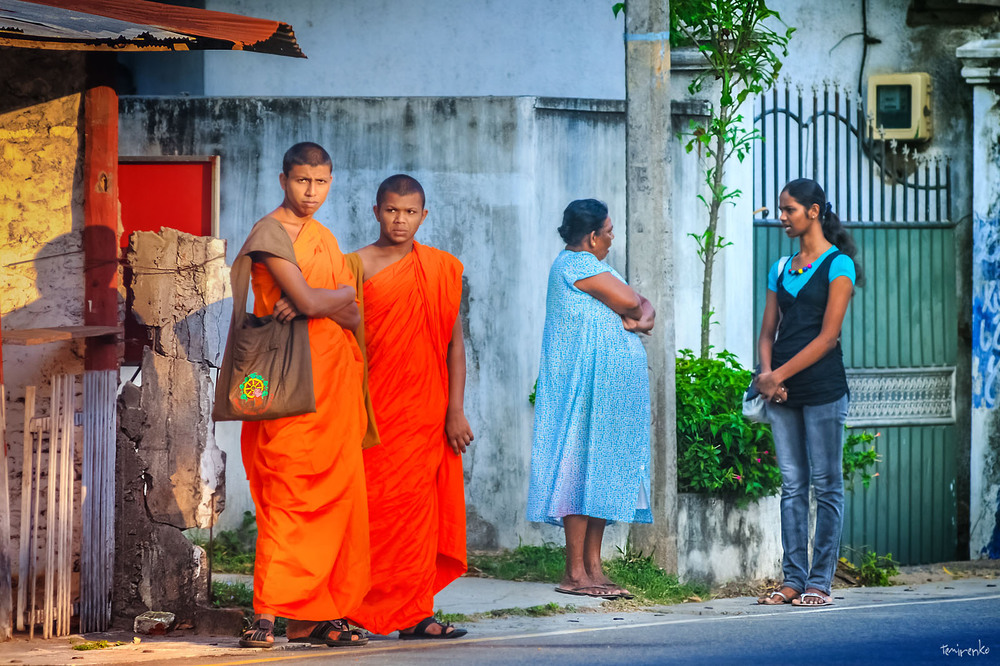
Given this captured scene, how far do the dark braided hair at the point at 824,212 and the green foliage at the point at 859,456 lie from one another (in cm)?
205

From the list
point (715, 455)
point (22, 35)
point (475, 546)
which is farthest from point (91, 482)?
point (715, 455)

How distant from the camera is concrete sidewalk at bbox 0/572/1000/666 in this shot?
5383 mm

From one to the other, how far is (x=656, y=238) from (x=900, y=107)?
3430mm

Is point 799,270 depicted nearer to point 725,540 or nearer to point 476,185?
point 725,540

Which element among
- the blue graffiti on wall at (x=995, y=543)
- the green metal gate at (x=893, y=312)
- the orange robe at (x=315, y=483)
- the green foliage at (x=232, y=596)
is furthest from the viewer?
the blue graffiti on wall at (x=995, y=543)

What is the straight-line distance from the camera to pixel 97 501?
5.88 metres

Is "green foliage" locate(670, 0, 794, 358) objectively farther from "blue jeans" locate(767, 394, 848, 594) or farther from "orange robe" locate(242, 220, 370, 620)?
"orange robe" locate(242, 220, 370, 620)

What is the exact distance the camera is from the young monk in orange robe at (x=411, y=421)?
5.77 m

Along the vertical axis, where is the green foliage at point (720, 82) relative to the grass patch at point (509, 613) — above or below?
above

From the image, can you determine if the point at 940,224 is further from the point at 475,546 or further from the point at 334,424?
the point at 334,424

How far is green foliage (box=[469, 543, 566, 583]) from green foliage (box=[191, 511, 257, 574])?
1.32m

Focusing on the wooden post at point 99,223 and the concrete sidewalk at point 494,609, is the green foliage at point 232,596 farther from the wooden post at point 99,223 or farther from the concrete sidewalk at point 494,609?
the wooden post at point 99,223

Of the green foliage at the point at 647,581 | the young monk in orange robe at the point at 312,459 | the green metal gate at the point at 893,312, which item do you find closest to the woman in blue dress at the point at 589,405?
the green foliage at the point at 647,581

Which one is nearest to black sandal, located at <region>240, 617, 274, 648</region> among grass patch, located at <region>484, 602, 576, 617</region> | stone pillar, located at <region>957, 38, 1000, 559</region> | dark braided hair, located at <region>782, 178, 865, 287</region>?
grass patch, located at <region>484, 602, 576, 617</region>
